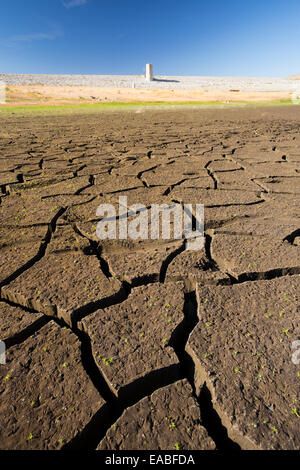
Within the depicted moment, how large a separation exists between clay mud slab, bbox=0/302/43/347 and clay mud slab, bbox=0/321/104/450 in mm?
47

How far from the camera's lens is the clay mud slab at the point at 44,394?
68 centimetres

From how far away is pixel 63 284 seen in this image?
1230 mm

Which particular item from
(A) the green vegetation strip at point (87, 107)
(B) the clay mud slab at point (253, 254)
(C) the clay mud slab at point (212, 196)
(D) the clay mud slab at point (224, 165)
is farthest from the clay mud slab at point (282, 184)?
(A) the green vegetation strip at point (87, 107)

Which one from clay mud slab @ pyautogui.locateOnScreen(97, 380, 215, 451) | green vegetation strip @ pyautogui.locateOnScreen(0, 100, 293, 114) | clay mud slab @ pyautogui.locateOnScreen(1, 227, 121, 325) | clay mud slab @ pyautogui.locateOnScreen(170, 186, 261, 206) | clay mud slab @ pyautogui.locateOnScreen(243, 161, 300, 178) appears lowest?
clay mud slab @ pyautogui.locateOnScreen(97, 380, 215, 451)

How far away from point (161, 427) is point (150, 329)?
0.33 metres

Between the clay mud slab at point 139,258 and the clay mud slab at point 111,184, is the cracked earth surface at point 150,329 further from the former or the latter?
the clay mud slab at point 111,184

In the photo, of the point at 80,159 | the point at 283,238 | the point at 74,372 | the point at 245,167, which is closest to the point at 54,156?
the point at 80,159

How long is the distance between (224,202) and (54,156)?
9.17 ft

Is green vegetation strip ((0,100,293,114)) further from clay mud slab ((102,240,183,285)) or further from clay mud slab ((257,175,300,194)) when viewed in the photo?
clay mud slab ((102,240,183,285))

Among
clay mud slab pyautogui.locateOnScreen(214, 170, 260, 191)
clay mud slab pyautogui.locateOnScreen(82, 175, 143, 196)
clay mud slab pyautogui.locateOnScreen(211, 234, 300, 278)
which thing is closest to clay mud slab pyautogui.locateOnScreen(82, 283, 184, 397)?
clay mud slab pyautogui.locateOnScreen(211, 234, 300, 278)

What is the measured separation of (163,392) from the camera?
757 mm

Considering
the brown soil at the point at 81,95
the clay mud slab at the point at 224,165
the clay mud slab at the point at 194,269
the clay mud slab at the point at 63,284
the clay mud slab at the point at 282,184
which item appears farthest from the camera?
the brown soil at the point at 81,95

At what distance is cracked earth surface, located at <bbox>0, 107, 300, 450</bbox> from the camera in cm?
69

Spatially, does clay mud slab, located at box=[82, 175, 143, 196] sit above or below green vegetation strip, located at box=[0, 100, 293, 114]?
below
